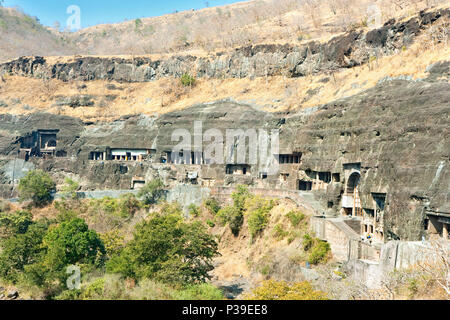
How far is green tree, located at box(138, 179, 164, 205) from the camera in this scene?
56.8 metres

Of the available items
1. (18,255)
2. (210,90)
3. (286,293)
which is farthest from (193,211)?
(210,90)

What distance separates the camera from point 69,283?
35.8 m

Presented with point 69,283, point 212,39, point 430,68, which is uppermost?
point 212,39

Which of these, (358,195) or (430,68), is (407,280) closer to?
(358,195)

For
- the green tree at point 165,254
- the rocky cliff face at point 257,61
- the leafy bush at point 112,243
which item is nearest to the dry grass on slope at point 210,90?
the rocky cliff face at point 257,61

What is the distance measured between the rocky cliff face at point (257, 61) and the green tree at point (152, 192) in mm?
27919

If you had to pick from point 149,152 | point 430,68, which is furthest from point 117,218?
point 430,68

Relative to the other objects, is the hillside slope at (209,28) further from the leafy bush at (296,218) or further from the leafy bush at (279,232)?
the leafy bush at (279,232)

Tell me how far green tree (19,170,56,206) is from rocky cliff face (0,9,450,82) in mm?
33201

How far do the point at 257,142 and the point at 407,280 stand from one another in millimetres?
33444

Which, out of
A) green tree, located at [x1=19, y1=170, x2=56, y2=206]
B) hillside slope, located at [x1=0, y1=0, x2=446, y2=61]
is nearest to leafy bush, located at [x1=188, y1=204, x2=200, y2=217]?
green tree, located at [x1=19, y1=170, x2=56, y2=206]

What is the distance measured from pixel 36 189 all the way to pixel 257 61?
127ft

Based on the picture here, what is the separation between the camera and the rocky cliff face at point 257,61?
2462 inches
